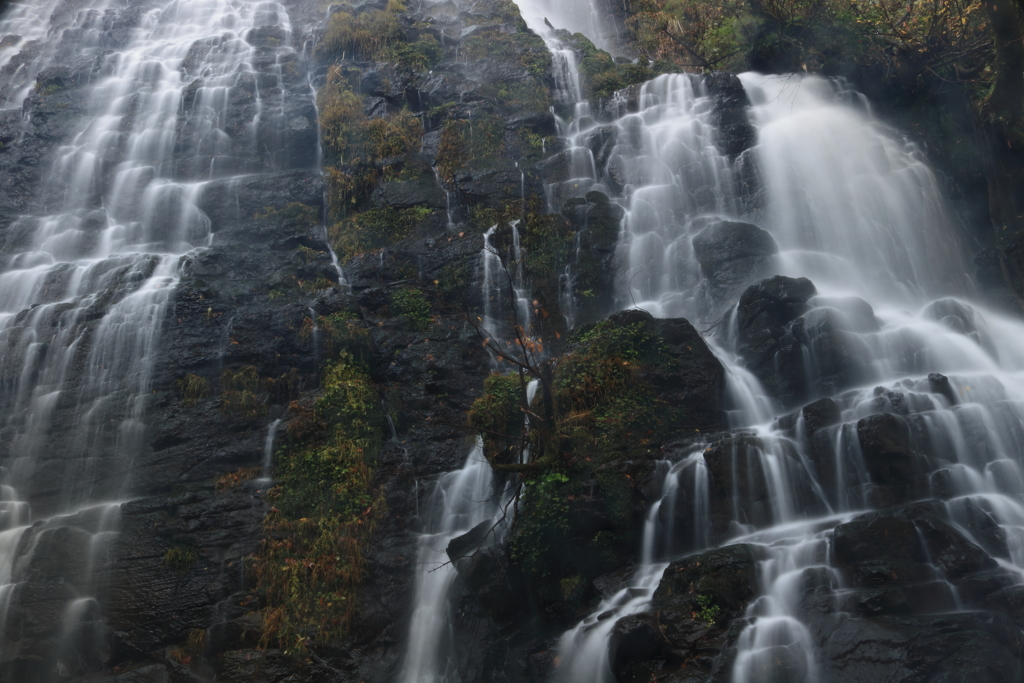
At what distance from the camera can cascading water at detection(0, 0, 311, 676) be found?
10.5 m

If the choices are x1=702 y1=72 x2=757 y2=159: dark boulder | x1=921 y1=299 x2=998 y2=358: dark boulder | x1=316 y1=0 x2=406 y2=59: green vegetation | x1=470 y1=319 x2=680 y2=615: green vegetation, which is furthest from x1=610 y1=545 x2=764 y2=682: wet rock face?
x1=316 y1=0 x2=406 y2=59: green vegetation

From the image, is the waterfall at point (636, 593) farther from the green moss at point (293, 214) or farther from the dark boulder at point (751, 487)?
the green moss at point (293, 214)

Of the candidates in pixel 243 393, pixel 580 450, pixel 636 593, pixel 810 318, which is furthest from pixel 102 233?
pixel 810 318

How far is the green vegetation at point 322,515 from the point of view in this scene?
922 centimetres

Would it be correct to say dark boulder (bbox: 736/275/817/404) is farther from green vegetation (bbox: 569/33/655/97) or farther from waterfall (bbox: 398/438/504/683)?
green vegetation (bbox: 569/33/655/97)

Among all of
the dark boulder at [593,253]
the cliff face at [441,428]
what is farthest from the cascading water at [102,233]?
the dark boulder at [593,253]

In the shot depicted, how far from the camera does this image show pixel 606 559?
27.7ft

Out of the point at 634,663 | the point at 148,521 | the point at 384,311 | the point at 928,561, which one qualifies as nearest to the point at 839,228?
the point at 928,561

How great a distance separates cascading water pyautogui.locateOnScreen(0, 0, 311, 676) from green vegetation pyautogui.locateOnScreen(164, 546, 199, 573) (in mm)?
1007

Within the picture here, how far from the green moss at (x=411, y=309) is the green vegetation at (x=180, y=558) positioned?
19.4ft

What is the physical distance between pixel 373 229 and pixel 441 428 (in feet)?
21.3

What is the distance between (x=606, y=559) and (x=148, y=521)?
23.0ft

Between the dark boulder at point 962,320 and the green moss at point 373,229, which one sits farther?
the green moss at point 373,229

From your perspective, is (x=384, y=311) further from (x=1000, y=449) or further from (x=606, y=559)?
(x=1000, y=449)
